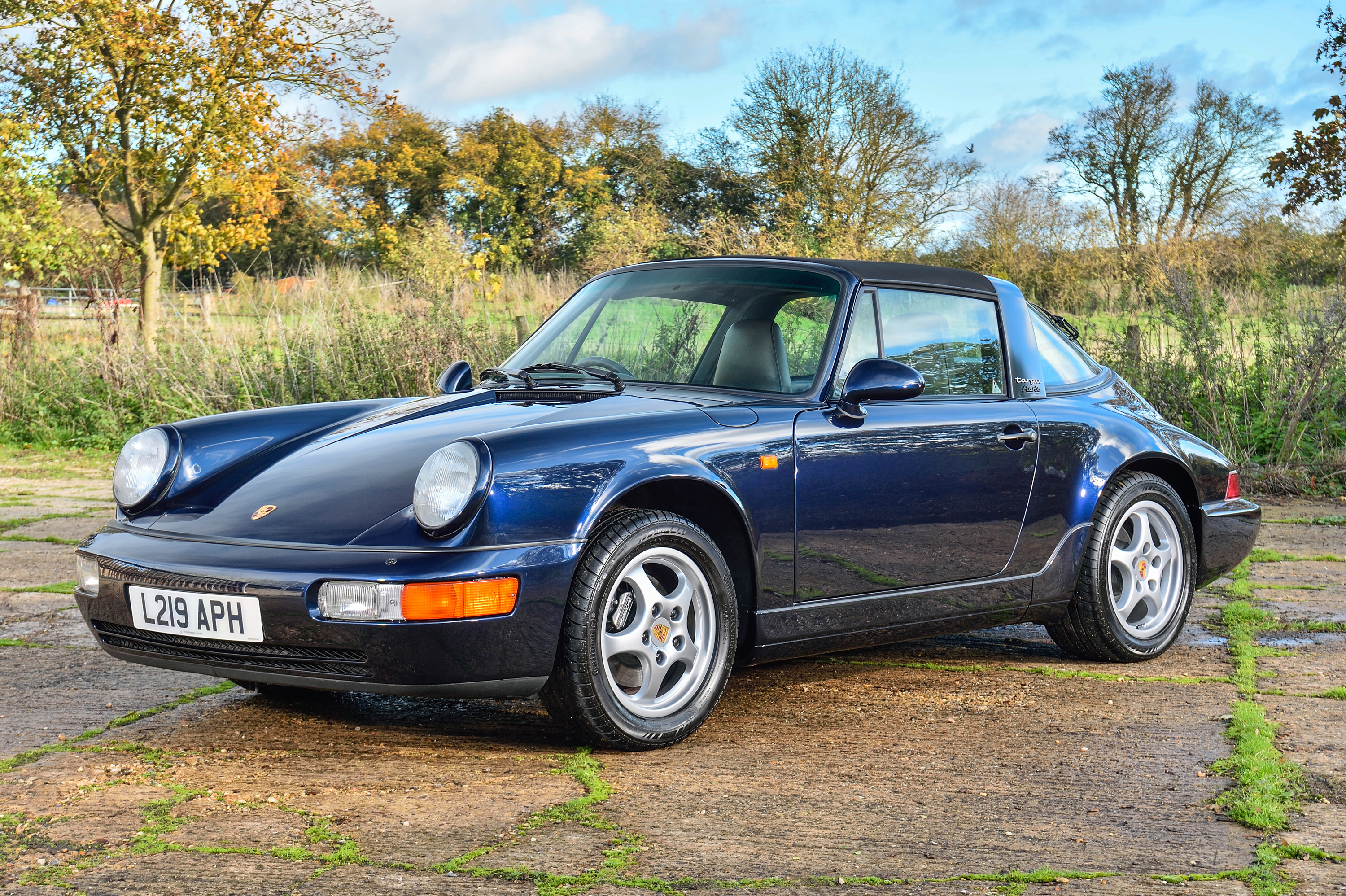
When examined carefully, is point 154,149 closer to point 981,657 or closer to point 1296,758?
point 981,657

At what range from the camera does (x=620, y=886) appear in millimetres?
2619

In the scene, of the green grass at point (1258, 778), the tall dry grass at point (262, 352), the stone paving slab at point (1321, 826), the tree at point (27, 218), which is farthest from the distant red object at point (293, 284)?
the stone paving slab at point (1321, 826)

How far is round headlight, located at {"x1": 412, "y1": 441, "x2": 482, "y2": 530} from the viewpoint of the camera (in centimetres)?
328

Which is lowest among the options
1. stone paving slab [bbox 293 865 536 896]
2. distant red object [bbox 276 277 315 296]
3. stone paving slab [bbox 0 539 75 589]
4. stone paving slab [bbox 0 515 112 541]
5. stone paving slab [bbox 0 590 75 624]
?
stone paving slab [bbox 293 865 536 896]

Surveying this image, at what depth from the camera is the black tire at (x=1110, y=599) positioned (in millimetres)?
4879

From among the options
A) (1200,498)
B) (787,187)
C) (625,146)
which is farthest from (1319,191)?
(625,146)

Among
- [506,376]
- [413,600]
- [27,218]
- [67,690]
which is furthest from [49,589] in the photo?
[27,218]

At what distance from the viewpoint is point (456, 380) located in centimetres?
495

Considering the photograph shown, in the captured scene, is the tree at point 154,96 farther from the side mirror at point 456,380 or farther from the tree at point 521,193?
the tree at point 521,193

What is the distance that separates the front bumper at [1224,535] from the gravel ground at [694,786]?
561 mm

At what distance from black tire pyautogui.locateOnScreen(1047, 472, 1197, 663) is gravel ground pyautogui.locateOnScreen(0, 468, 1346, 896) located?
95 mm

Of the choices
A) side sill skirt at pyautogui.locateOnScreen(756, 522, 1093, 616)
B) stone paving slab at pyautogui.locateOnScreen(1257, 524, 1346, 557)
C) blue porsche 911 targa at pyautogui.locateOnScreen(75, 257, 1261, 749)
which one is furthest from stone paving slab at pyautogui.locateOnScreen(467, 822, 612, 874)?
stone paving slab at pyautogui.locateOnScreen(1257, 524, 1346, 557)

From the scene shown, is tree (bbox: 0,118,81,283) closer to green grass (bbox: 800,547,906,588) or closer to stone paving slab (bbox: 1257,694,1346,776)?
green grass (bbox: 800,547,906,588)

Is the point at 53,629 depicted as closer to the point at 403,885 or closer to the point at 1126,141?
the point at 403,885
